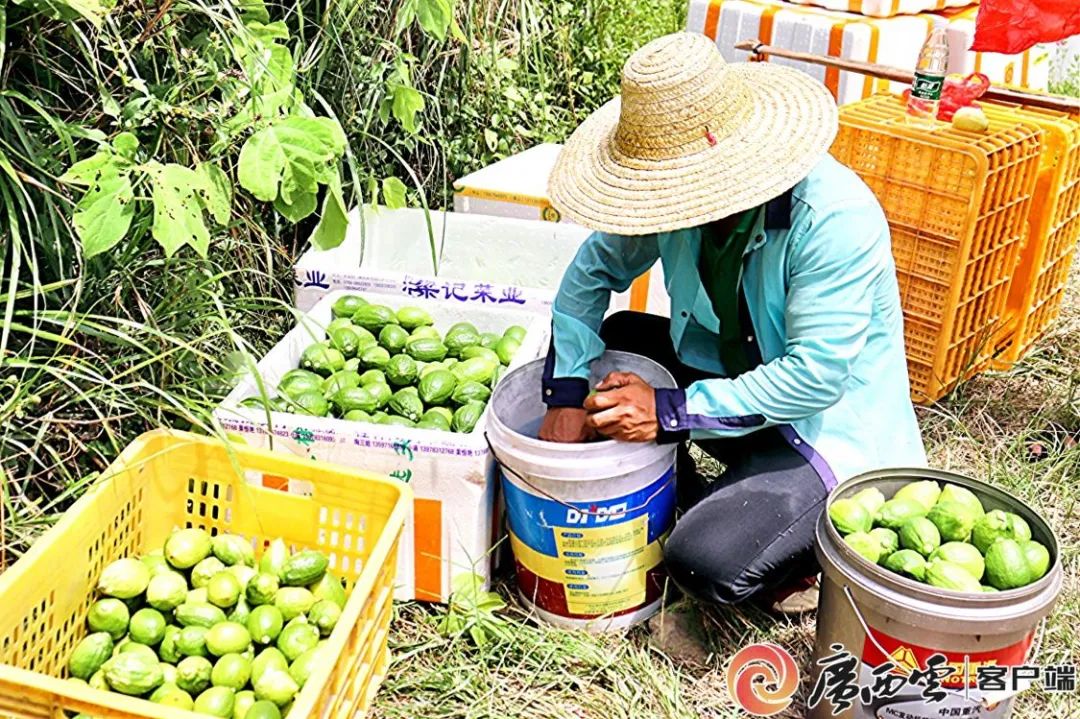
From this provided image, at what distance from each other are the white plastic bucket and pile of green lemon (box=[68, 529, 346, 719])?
1.69ft

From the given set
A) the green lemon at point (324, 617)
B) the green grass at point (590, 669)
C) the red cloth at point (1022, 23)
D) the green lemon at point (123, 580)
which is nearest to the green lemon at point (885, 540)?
the green grass at point (590, 669)

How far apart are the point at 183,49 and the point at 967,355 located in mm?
2893

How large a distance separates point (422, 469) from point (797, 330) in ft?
3.27

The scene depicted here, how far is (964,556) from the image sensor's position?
7.59 ft

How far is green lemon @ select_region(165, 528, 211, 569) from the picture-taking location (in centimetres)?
253

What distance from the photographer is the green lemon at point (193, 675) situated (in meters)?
2.29

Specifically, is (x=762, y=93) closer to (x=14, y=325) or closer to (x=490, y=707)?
(x=490, y=707)

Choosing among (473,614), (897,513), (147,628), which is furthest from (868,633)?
(147,628)

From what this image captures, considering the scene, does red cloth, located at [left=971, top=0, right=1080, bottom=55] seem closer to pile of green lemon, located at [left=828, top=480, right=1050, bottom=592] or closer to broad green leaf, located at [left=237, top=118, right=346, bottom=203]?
pile of green lemon, located at [left=828, top=480, right=1050, bottom=592]

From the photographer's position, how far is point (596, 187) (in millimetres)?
2555

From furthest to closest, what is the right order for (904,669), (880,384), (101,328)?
1. (880,384)
2. (101,328)
3. (904,669)

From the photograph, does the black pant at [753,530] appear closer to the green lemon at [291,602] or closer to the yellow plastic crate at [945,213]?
the green lemon at [291,602]

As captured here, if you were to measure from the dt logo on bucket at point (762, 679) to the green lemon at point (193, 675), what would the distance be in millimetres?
1228

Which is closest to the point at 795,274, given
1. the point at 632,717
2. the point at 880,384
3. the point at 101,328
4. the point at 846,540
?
the point at 880,384
